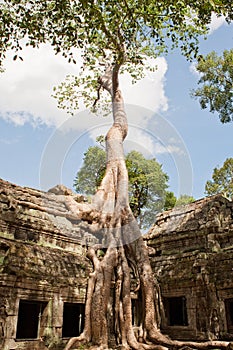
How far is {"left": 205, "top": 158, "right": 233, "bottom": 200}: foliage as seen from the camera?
2134cm

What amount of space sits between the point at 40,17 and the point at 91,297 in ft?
22.6

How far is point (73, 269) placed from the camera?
9.29m

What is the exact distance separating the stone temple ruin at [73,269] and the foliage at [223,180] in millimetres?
10125

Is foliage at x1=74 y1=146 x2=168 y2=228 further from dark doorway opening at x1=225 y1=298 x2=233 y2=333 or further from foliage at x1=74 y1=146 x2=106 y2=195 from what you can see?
dark doorway opening at x1=225 y1=298 x2=233 y2=333

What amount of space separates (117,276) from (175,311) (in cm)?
319

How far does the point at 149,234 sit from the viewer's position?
12562 millimetres

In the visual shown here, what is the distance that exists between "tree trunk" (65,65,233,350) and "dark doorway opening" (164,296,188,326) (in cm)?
62

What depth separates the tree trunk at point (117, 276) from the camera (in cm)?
792

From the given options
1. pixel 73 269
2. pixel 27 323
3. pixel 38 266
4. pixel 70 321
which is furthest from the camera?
pixel 70 321

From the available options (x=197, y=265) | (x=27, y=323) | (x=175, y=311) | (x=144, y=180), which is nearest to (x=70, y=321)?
(x=27, y=323)

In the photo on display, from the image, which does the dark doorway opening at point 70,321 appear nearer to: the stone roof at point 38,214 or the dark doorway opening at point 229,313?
the stone roof at point 38,214

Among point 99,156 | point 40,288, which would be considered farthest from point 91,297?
point 99,156

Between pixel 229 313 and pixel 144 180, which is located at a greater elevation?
pixel 144 180

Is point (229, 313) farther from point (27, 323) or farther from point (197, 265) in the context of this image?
point (27, 323)
